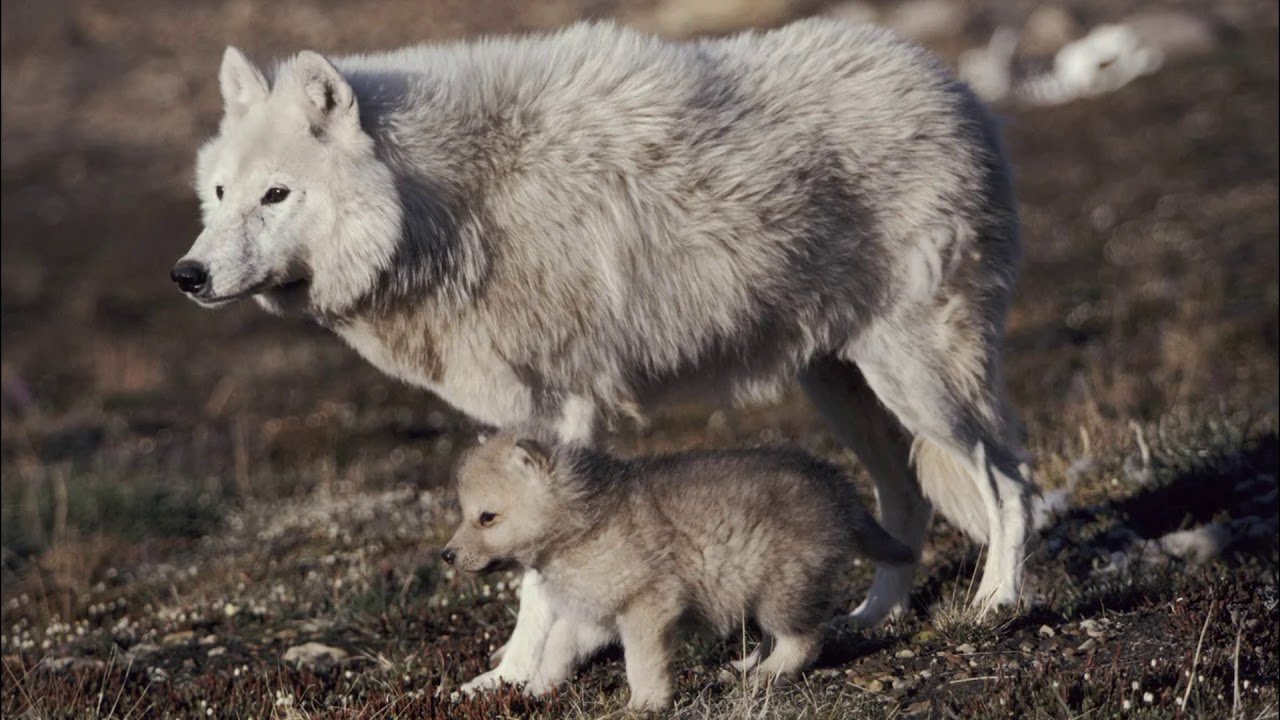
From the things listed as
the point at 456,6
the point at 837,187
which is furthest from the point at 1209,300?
the point at 456,6

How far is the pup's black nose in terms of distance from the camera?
530 cm

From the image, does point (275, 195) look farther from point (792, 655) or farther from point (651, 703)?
point (792, 655)

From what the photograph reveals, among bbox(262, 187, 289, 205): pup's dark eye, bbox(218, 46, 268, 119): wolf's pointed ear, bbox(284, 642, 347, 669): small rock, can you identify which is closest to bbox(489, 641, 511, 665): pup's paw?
bbox(284, 642, 347, 669): small rock

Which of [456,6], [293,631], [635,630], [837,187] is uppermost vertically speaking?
[837,187]

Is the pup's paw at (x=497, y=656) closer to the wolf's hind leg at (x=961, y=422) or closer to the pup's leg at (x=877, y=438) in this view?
the pup's leg at (x=877, y=438)

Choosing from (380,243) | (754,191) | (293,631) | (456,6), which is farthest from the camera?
(456,6)

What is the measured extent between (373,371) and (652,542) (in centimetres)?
1399

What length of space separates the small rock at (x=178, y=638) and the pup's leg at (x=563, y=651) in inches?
99.6

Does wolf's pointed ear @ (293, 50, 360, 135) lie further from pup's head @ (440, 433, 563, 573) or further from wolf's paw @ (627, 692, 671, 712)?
wolf's paw @ (627, 692, 671, 712)

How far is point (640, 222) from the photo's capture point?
227 inches

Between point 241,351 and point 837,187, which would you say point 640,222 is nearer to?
point 837,187

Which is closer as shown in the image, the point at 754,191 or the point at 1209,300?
the point at 754,191

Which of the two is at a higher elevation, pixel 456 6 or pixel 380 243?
pixel 380 243

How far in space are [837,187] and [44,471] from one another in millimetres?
8720
